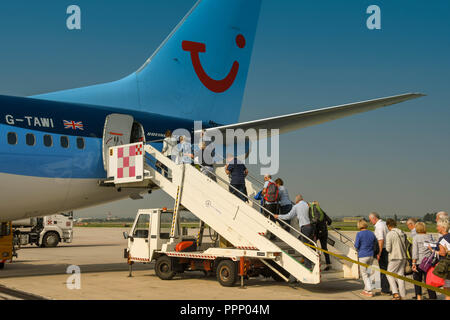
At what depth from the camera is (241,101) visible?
19.9 meters

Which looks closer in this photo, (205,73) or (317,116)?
(317,116)

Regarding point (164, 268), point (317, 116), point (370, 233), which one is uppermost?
point (317, 116)

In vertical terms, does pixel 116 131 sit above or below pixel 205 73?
below

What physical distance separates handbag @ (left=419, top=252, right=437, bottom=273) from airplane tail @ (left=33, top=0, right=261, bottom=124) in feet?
34.9

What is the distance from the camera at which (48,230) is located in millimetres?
30188

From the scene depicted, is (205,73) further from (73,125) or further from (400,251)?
(400,251)

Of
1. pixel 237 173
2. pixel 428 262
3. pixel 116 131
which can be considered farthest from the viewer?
pixel 116 131

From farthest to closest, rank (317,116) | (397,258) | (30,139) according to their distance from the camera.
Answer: (317,116)
(30,139)
(397,258)

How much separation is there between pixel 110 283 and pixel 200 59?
31.3ft

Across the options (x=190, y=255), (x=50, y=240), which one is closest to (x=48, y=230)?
(x=50, y=240)

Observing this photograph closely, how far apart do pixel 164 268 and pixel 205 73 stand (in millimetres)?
8410
